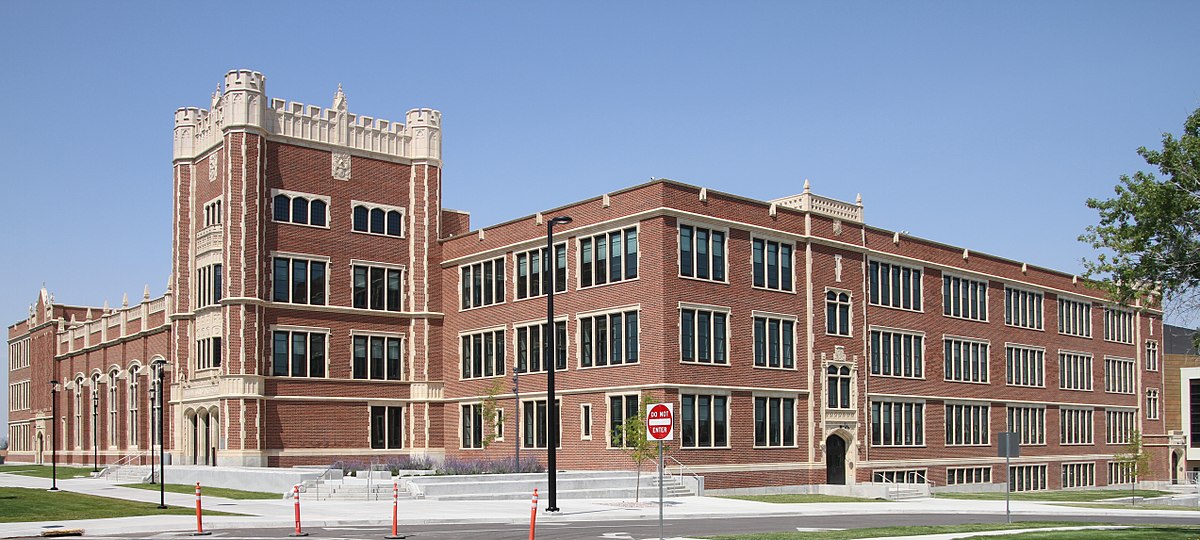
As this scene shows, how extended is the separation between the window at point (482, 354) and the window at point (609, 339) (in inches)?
269

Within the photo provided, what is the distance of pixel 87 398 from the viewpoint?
8219cm

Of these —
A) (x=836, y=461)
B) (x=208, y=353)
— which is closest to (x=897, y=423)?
(x=836, y=461)

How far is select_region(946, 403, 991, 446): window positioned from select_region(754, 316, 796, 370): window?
1417cm

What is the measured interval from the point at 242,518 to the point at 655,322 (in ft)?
67.2

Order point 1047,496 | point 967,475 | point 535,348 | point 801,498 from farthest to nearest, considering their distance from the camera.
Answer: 1. point 967,475
2. point 1047,496
3. point 535,348
4. point 801,498

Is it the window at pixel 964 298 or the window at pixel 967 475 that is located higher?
the window at pixel 964 298

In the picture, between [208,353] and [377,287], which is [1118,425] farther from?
[208,353]

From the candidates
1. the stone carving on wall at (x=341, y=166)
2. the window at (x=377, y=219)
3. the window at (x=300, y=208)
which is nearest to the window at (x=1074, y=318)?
the window at (x=377, y=219)

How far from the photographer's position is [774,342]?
53.1 m

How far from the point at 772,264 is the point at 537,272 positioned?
35.4ft

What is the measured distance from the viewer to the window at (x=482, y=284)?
5856 cm

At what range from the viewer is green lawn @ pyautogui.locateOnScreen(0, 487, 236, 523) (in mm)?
32344

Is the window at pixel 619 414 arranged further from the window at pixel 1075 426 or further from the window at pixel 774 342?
the window at pixel 1075 426

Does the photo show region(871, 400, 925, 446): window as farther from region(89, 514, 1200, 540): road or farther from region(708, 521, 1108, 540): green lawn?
region(708, 521, 1108, 540): green lawn
